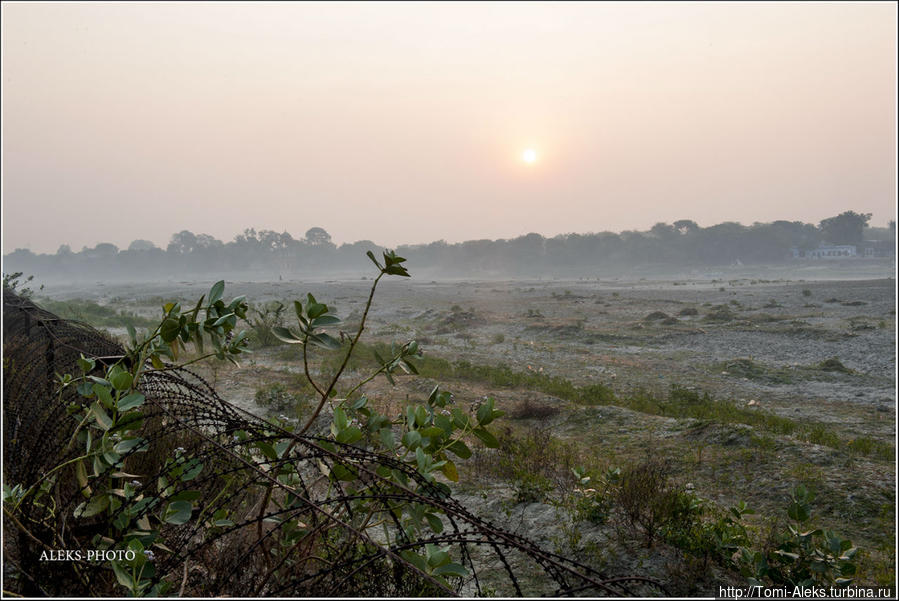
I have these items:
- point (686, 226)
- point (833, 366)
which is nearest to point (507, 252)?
point (686, 226)

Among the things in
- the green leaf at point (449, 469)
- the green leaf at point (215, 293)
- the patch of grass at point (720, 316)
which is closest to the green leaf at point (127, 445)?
the green leaf at point (215, 293)

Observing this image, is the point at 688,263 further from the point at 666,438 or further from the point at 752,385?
the point at 666,438

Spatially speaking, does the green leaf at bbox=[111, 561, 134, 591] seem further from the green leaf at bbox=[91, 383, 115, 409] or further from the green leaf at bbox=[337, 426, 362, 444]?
the green leaf at bbox=[337, 426, 362, 444]

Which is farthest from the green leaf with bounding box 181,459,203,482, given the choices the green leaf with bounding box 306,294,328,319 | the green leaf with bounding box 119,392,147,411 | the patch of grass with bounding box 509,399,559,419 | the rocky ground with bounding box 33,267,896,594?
the patch of grass with bounding box 509,399,559,419

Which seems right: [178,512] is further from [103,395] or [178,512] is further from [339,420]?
[339,420]

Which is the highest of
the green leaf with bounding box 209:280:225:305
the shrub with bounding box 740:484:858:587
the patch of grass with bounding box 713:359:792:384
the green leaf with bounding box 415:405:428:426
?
the green leaf with bounding box 209:280:225:305

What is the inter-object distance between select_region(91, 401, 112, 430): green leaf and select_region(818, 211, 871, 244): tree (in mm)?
113310

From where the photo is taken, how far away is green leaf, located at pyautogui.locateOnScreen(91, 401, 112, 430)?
1642 millimetres

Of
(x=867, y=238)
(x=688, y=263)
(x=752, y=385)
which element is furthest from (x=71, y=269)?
(x=867, y=238)

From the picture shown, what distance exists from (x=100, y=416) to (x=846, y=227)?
11458cm

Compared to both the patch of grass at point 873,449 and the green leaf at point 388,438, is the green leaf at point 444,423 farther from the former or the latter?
the patch of grass at point 873,449

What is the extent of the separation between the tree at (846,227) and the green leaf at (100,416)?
11331 centimetres

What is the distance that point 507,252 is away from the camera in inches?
4606

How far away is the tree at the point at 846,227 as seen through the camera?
89.1m
